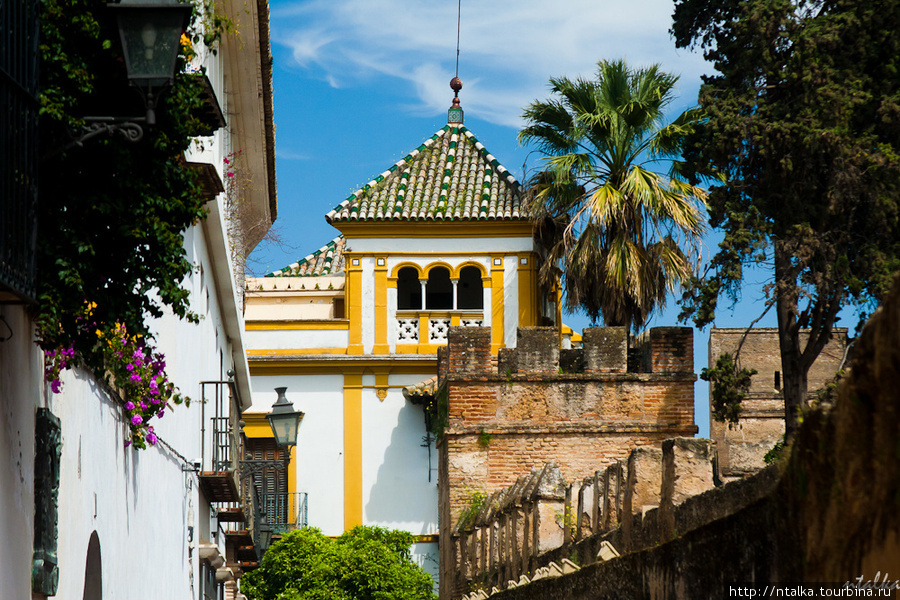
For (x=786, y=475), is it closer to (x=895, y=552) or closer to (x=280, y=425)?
(x=895, y=552)

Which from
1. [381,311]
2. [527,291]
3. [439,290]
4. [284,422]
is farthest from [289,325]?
[284,422]

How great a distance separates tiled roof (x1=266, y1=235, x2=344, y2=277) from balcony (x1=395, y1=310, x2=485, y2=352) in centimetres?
375

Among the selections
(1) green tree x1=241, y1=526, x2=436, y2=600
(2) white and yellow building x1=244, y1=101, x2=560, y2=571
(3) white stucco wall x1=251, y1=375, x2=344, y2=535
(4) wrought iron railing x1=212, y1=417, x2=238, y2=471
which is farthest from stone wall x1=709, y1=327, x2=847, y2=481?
(4) wrought iron railing x1=212, y1=417, x2=238, y2=471

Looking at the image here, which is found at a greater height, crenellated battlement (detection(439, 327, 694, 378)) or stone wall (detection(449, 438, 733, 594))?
crenellated battlement (detection(439, 327, 694, 378))

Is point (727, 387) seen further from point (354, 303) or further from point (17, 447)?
point (17, 447)

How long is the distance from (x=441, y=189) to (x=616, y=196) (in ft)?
19.4

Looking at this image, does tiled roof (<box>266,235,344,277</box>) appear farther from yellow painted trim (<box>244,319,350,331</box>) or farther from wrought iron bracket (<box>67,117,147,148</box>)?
wrought iron bracket (<box>67,117,147,148</box>)

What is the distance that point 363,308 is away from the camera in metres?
31.2

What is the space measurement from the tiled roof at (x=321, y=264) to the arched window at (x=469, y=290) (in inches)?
131

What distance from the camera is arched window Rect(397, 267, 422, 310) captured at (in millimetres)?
32875

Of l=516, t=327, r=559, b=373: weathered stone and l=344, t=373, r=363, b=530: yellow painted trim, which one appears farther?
l=344, t=373, r=363, b=530: yellow painted trim

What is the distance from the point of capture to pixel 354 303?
103 feet

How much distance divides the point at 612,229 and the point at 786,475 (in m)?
23.0

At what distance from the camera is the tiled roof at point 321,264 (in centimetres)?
3447
